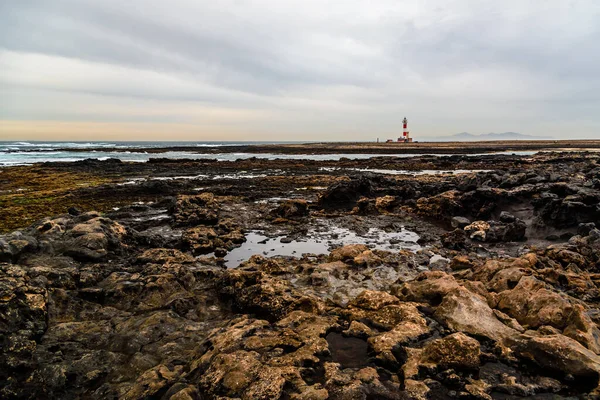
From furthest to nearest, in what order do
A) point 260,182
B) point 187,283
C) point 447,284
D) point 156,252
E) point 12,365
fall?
1. point 260,182
2. point 156,252
3. point 187,283
4. point 447,284
5. point 12,365

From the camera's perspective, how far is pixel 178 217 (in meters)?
17.6

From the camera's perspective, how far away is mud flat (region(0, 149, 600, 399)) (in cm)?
512

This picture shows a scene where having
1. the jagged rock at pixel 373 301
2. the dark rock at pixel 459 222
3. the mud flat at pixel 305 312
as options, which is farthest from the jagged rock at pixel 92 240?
the dark rock at pixel 459 222

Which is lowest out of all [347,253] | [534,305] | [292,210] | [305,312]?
[305,312]

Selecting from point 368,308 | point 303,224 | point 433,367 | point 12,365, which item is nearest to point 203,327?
point 12,365

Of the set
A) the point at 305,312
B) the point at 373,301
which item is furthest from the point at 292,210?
the point at 373,301

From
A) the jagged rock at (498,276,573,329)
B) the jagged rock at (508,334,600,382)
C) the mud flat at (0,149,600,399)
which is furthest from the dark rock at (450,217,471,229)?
the jagged rock at (508,334,600,382)

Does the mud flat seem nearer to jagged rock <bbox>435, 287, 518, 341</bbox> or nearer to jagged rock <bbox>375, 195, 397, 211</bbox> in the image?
jagged rock <bbox>435, 287, 518, 341</bbox>

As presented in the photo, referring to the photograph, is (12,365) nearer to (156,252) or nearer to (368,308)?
(156,252)

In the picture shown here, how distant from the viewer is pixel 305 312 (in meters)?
7.47

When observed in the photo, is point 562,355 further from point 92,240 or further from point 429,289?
point 92,240

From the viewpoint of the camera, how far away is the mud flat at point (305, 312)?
5.12 meters

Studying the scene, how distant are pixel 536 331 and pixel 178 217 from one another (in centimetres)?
1648

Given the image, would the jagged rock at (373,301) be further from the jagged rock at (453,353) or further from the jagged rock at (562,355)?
the jagged rock at (562,355)
